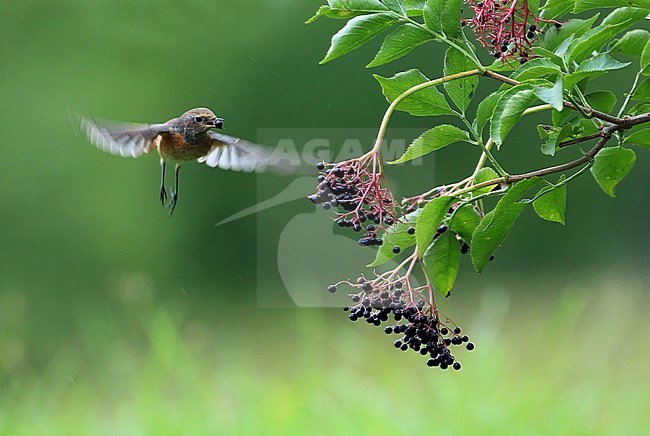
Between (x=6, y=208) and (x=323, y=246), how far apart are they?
1.45 m

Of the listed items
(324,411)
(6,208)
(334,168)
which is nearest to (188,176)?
(6,208)

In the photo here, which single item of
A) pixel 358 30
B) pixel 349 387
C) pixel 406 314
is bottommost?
pixel 349 387

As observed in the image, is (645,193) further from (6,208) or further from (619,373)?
(6,208)

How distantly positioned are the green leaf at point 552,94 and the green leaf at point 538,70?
11 millimetres

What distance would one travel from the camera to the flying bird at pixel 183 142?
109 cm

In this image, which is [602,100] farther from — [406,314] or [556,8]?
[406,314]

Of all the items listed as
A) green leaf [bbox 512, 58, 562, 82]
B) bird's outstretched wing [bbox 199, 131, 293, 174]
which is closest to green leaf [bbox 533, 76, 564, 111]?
green leaf [bbox 512, 58, 562, 82]

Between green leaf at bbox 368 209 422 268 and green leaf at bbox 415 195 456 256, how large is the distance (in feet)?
0.18

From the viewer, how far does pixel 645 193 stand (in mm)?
3510

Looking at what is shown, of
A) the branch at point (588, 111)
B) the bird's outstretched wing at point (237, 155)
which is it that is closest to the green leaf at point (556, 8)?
the branch at point (588, 111)

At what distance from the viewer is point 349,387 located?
194 cm

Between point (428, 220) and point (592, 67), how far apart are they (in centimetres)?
14

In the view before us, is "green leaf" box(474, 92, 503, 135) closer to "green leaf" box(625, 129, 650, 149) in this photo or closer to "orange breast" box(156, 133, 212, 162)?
"green leaf" box(625, 129, 650, 149)

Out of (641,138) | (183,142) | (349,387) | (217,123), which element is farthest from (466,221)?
(349,387)
